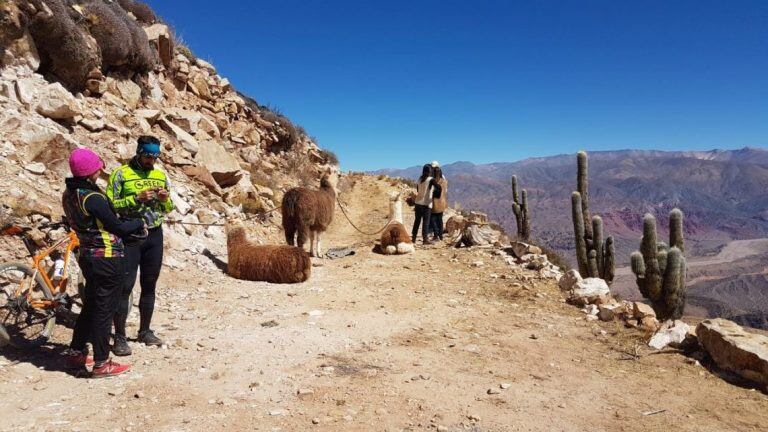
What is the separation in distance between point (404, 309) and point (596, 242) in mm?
5508

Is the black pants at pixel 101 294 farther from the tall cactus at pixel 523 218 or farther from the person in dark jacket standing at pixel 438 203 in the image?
the tall cactus at pixel 523 218

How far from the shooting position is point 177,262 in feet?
21.7

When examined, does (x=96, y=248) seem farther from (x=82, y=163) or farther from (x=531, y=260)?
(x=531, y=260)

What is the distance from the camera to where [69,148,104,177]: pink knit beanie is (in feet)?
11.0

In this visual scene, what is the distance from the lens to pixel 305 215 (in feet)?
27.8

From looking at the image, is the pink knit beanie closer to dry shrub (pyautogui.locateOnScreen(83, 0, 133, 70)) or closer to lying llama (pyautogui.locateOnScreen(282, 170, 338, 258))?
lying llama (pyautogui.locateOnScreen(282, 170, 338, 258))

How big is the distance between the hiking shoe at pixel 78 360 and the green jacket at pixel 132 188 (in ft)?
3.72

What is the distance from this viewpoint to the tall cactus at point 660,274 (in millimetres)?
7066

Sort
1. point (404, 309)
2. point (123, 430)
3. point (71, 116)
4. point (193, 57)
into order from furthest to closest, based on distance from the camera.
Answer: point (193, 57) → point (71, 116) → point (404, 309) → point (123, 430)

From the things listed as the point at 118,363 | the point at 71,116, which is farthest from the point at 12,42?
the point at 118,363

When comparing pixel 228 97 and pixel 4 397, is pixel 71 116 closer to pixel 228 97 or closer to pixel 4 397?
pixel 4 397

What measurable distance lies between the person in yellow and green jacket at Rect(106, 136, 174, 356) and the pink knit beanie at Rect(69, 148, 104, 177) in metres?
0.37

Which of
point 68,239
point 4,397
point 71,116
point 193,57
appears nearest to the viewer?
point 4,397

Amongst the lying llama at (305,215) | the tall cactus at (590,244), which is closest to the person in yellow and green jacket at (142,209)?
the lying llama at (305,215)
